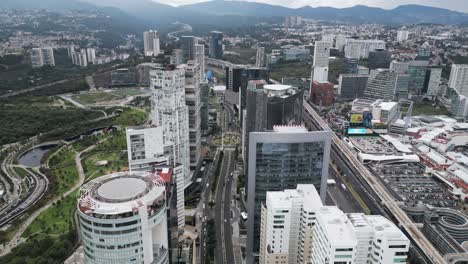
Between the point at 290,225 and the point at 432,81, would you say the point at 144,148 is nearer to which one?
the point at 290,225

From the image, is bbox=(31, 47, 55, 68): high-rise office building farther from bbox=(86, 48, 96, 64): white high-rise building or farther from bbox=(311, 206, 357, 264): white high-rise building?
bbox=(311, 206, 357, 264): white high-rise building

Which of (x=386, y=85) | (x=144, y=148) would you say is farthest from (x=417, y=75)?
(x=144, y=148)

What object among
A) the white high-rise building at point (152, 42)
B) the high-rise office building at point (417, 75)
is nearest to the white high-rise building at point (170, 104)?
the high-rise office building at point (417, 75)

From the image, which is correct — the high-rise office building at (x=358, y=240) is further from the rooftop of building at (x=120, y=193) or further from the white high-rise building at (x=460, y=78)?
the white high-rise building at (x=460, y=78)

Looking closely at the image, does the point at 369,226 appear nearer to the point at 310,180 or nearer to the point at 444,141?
the point at 310,180

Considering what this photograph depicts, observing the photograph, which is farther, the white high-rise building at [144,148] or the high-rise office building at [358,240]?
the white high-rise building at [144,148]

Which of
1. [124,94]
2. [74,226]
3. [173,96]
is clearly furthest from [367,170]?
[124,94]
